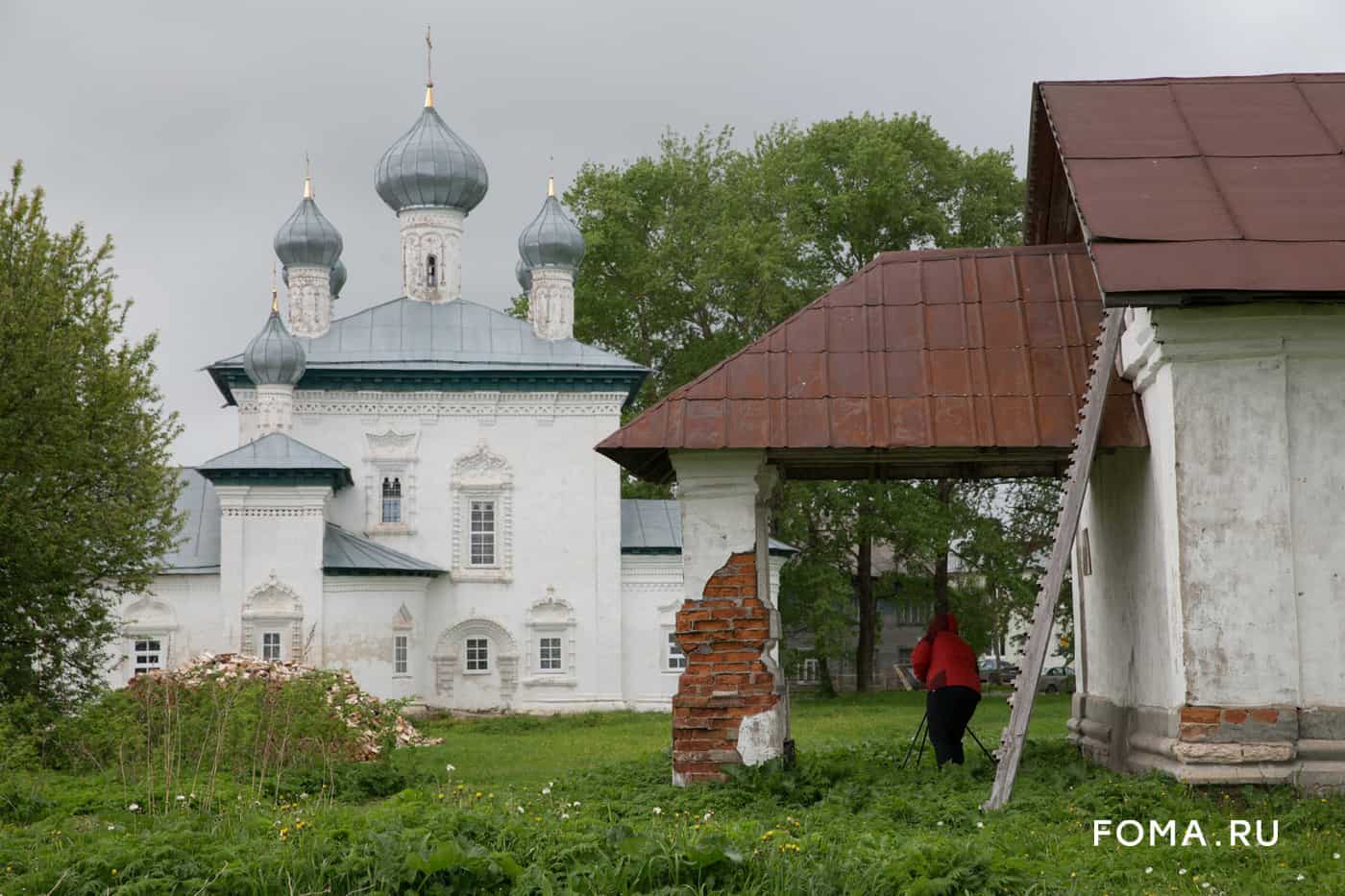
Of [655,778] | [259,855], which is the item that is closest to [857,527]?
[655,778]

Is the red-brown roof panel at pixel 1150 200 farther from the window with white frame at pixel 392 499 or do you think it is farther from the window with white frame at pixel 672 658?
the window with white frame at pixel 392 499

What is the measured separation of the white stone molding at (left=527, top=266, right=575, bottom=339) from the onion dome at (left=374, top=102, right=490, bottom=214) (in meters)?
2.14

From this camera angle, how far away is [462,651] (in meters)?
30.3

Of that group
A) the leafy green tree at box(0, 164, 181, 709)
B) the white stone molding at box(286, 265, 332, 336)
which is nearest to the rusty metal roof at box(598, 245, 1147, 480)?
the leafy green tree at box(0, 164, 181, 709)

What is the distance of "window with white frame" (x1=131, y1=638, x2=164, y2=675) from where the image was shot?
2850 centimetres

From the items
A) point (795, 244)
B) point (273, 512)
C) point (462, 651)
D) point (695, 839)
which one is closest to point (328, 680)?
point (695, 839)

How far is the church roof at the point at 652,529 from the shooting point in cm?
3061

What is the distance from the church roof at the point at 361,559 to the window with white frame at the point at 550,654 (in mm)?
2363

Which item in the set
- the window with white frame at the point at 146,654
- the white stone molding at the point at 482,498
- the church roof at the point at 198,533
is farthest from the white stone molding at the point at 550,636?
the window with white frame at the point at 146,654

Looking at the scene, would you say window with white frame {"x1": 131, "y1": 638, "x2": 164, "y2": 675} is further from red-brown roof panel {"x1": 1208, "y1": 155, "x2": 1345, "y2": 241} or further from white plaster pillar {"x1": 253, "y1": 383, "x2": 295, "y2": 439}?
red-brown roof panel {"x1": 1208, "y1": 155, "x2": 1345, "y2": 241}

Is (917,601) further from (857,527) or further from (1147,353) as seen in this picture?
(1147,353)

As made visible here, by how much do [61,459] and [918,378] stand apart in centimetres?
924

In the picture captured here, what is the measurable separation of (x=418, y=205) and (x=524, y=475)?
5.97 metres

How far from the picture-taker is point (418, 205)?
105ft
